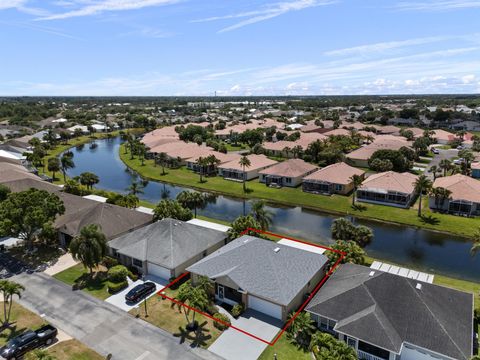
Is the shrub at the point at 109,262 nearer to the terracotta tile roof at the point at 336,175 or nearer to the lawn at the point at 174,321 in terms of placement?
the lawn at the point at 174,321

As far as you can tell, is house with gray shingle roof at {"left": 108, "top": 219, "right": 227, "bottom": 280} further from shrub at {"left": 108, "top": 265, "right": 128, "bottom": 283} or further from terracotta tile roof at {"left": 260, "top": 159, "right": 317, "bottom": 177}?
terracotta tile roof at {"left": 260, "top": 159, "right": 317, "bottom": 177}

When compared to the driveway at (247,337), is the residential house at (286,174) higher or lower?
higher

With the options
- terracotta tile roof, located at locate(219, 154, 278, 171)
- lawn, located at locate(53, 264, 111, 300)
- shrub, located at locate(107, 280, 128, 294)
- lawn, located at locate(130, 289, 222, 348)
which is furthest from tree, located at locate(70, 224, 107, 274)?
terracotta tile roof, located at locate(219, 154, 278, 171)

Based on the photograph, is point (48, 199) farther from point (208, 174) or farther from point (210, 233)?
point (208, 174)

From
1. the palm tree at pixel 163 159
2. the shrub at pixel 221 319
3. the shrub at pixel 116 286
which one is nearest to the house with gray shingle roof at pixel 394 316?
the shrub at pixel 221 319

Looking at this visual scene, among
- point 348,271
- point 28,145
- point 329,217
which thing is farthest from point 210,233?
point 28,145

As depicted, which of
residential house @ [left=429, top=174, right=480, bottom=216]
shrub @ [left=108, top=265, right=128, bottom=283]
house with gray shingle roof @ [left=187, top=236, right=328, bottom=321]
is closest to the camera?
house with gray shingle roof @ [left=187, top=236, right=328, bottom=321]

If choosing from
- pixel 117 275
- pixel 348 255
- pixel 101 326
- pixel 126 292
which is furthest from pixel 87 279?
pixel 348 255
